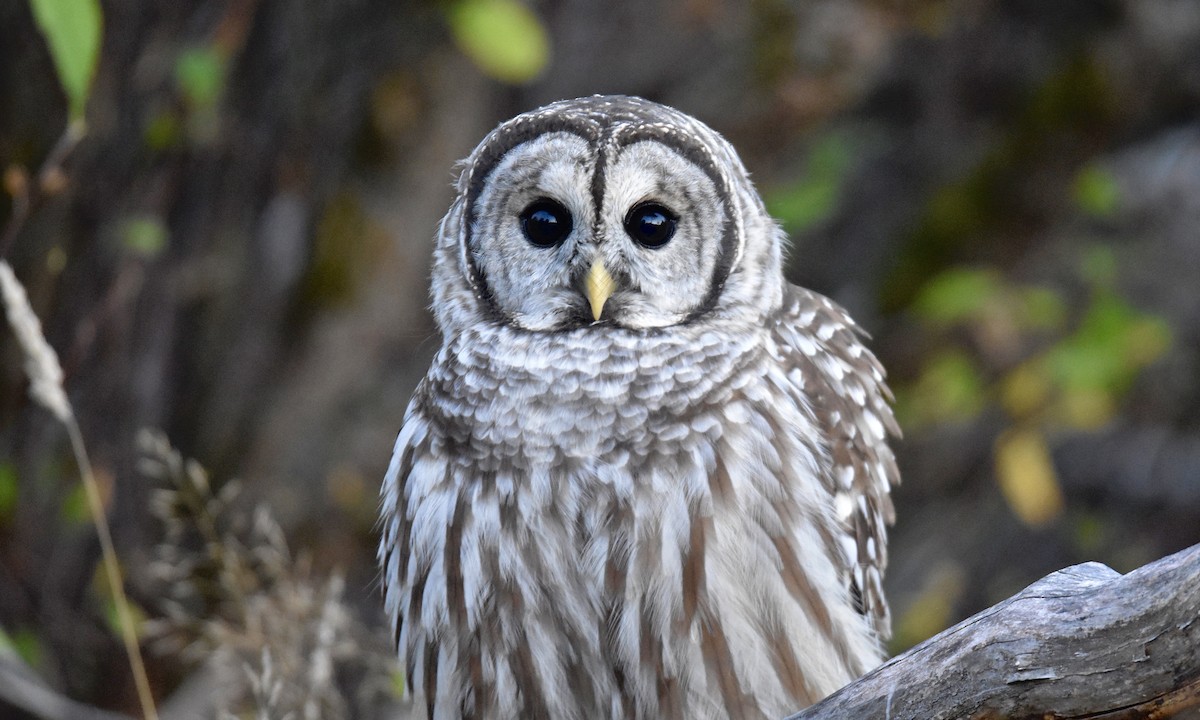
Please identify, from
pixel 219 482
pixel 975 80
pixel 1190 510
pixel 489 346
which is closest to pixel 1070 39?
pixel 975 80

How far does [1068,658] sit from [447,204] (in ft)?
9.61

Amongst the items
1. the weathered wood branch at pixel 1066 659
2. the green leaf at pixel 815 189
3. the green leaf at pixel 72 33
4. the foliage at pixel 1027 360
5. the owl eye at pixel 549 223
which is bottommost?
the weathered wood branch at pixel 1066 659

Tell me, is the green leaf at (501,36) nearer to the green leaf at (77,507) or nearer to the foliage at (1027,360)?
the foliage at (1027,360)

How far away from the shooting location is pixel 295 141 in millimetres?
4012

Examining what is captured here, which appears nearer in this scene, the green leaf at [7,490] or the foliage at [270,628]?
the foliage at [270,628]

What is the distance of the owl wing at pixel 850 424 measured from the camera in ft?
7.93

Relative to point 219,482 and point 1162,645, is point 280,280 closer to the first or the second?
point 219,482

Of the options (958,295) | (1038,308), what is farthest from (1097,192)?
(958,295)

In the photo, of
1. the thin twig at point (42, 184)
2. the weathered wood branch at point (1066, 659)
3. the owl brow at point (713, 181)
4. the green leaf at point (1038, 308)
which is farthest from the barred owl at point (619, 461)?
the green leaf at point (1038, 308)

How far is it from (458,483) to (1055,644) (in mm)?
1091

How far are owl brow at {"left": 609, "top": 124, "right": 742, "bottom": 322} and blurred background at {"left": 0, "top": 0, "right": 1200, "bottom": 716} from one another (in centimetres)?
126

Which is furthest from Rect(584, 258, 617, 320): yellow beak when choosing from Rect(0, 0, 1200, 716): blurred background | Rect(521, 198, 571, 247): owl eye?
Rect(0, 0, 1200, 716): blurred background

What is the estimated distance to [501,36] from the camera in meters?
3.26

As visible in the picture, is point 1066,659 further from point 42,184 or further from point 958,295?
point 958,295
